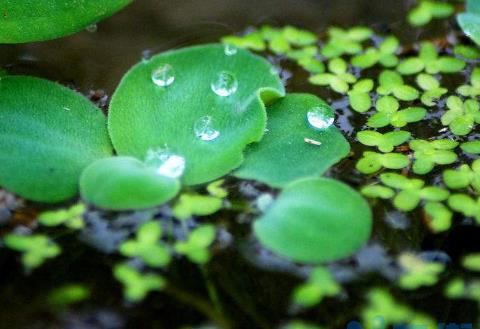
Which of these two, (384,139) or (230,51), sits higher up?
(230,51)

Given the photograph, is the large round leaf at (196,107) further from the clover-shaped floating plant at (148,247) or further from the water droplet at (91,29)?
the water droplet at (91,29)

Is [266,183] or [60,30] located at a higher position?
[60,30]

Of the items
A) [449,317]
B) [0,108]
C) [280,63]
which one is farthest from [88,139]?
[449,317]

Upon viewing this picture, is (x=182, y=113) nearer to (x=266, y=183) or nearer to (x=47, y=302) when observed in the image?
(x=266, y=183)

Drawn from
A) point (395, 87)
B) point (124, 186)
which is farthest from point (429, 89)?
point (124, 186)

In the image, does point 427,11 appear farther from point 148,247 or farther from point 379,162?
point 148,247


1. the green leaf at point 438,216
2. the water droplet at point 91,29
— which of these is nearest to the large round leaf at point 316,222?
the green leaf at point 438,216
